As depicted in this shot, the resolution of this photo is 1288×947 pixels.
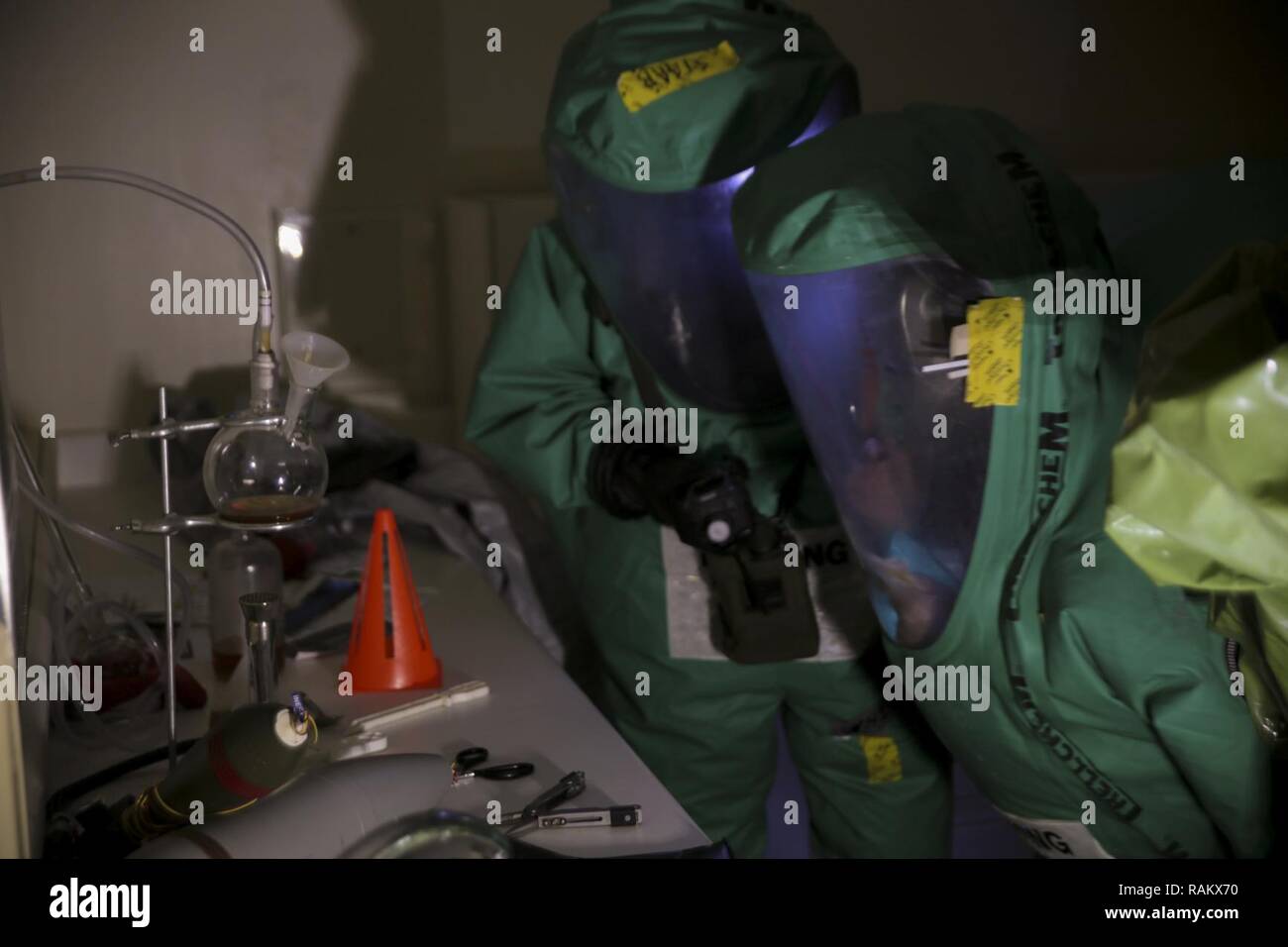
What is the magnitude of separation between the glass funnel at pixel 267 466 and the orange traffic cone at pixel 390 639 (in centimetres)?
24

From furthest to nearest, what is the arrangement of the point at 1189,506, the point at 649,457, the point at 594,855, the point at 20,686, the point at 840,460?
the point at 649,457
the point at 840,460
the point at 594,855
the point at 20,686
the point at 1189,506

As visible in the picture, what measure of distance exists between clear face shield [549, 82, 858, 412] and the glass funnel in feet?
1.67

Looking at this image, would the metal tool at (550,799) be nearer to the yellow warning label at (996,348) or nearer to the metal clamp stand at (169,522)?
the metal clamp stand at (169,522)

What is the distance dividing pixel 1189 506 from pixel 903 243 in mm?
482

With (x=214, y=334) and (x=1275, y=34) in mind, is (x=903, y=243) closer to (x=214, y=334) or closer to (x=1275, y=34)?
(x=214, y=334)

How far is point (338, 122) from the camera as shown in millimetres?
2229

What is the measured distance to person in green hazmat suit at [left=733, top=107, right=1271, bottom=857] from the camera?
1.05 metres

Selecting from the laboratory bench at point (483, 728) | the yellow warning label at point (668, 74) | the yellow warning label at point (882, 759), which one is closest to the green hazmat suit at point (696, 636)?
the yellow warning label at point (882, 759)

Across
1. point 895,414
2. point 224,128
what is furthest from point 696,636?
point 224,128

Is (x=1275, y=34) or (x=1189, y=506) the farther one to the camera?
(x=1275, y=34)

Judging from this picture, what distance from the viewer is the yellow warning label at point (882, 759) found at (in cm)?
159
